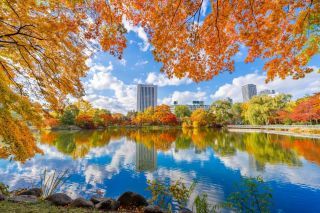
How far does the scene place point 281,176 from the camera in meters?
6.98

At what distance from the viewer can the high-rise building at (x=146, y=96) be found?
323ft

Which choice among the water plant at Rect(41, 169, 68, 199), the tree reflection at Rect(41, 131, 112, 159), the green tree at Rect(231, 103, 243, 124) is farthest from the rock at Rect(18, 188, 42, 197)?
the green tree at Rect(231, 103, 243, 124)

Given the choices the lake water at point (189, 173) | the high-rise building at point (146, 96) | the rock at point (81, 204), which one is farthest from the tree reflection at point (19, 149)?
the high-rise building at point (146, 96)

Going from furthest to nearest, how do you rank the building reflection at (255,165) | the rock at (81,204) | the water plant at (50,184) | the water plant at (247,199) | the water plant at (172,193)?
the building reflection at (255,165) → the water plant at (50,184) → the water plant at (172,193) → the rock at (81,204) → the water plant at (247,199)

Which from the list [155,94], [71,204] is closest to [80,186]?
[71,204]

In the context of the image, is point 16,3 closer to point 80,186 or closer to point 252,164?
point 80,186

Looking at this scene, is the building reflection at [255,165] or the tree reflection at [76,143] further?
the tree reflection at [76,143]

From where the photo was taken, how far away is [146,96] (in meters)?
101

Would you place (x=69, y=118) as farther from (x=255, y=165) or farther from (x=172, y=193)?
(x=172, y=193)

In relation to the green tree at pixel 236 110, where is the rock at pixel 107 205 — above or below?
below

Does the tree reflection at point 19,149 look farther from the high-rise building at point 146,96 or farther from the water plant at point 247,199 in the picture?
the high-rise building at point 146,96

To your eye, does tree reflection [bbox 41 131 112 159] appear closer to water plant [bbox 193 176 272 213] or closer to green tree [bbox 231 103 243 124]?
water plant [bbox 193 176 272 213]

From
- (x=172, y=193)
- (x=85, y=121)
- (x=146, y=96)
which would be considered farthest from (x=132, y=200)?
(x=146, y=96)

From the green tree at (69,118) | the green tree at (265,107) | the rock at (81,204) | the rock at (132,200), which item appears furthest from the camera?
the green tree at (69,118)
